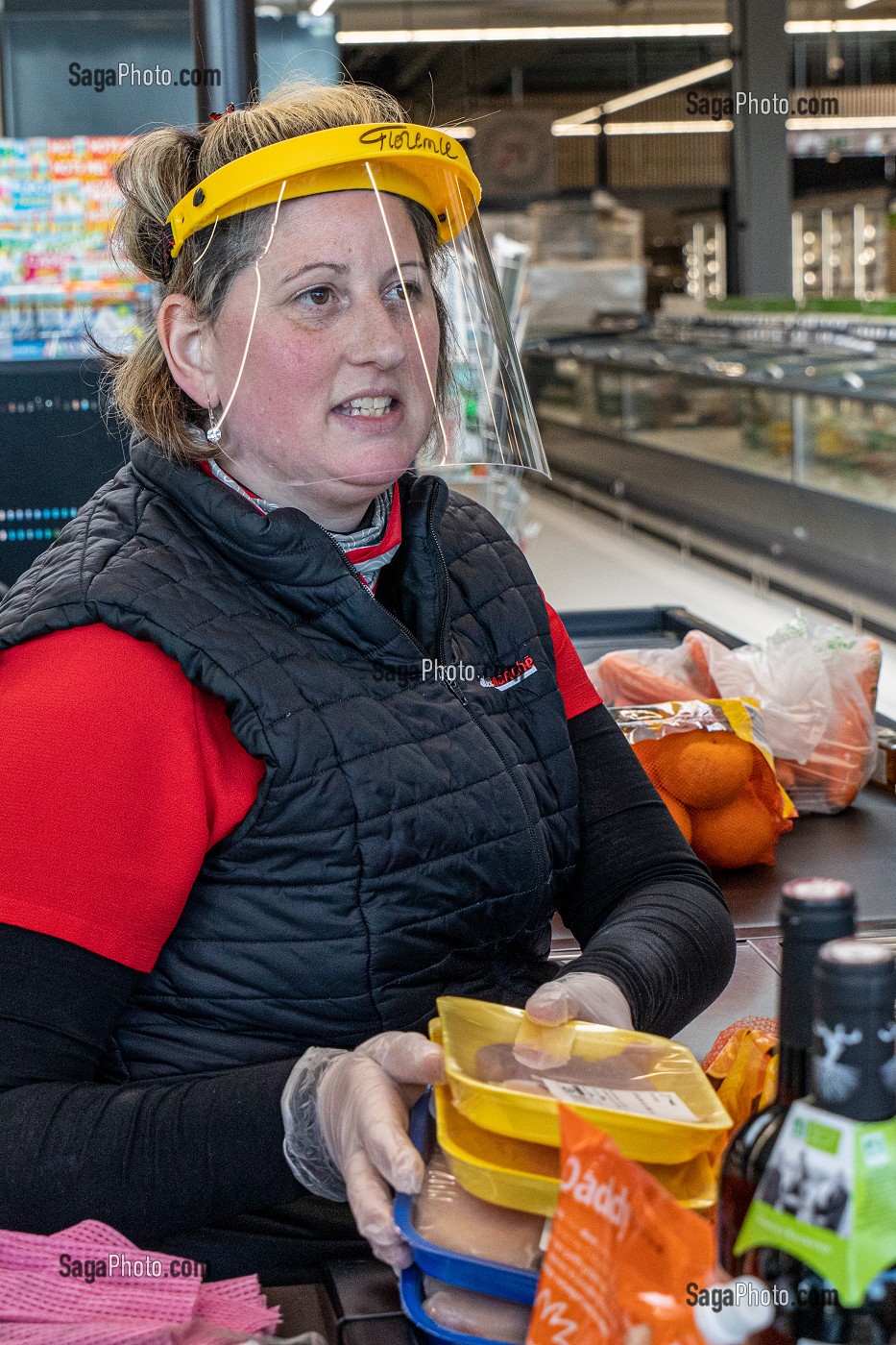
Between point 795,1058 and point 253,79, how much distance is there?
179cm

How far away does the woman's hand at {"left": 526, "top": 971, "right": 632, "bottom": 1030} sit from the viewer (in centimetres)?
114

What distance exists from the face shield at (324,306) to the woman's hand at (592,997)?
49cm

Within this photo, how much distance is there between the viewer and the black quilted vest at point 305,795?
125cm

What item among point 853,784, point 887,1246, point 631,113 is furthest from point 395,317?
point 631,113

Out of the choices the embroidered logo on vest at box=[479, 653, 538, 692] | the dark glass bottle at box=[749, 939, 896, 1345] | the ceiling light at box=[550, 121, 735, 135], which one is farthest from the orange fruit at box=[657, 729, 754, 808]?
the ceiling light at box=[550, 121, 735, 135]

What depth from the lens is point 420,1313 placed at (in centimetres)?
89

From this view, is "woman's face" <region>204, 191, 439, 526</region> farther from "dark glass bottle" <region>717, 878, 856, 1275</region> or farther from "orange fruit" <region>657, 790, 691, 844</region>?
"orange fruit" <region>657, 790, 691, 844</region>

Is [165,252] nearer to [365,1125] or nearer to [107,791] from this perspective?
[107,791]

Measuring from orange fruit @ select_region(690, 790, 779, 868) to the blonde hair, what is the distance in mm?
832

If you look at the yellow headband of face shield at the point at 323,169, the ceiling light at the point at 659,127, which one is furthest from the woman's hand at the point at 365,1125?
the ceiling light at the point at 659,127

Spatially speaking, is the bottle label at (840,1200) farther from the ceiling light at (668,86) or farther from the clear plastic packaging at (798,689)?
the ceiling light at (668,86)

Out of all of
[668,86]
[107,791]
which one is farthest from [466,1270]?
[668,86]

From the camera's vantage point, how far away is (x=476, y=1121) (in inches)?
34.3

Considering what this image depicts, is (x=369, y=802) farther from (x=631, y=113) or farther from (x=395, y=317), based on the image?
(x=631, y=113)
